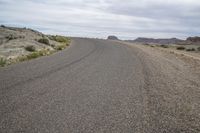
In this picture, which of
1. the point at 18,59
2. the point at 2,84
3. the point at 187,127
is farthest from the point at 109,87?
the point at 18,59

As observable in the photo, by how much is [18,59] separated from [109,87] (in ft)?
35.9

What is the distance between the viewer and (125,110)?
7.77m

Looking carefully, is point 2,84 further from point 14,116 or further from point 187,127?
point 187,127

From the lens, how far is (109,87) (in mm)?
10656

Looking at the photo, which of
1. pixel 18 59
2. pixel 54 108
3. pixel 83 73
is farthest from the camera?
pixel 18 59

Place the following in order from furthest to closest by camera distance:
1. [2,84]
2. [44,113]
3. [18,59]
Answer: [18,59] < [2,84] < [44,113]

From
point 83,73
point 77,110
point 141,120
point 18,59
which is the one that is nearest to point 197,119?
point 141,120

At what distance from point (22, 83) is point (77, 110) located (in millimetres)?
3854

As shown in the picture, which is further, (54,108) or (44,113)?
(54,108)

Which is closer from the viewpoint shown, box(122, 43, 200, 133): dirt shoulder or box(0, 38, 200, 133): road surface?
box(0, 38, 200, 133): road surface

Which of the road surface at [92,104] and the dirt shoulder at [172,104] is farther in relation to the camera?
the dirt shoulder at [172,104]

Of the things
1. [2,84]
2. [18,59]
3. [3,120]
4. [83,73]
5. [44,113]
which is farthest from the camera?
[18,59]

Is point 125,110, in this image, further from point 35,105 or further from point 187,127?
point 35,105

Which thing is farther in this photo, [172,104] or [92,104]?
[172,104]
